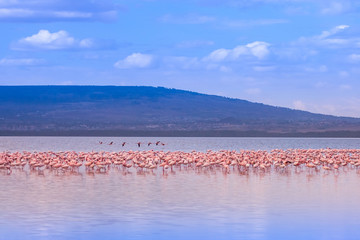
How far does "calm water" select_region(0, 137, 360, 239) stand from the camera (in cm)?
1506

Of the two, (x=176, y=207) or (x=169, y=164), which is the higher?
(x=169, y=164)

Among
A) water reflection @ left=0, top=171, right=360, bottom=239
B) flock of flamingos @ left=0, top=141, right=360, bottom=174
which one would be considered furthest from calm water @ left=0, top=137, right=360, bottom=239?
flock of flamingos @ left=0, top=141, right=360, bottom=174

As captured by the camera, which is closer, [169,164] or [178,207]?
[178,207]

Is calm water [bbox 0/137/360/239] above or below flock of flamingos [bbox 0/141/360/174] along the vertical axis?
below

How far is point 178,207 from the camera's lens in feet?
62.4

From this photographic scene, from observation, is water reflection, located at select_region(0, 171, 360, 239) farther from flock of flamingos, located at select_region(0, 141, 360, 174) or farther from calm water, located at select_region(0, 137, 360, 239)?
flock of flamingos, located at select_region(0, 141, 360, 174)

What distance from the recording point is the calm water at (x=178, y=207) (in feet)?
49.4

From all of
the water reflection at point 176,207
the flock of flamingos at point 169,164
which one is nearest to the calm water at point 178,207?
the water reflection at point 176,207

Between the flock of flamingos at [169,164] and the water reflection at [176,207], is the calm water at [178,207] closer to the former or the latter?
the water reflection at [176,207]

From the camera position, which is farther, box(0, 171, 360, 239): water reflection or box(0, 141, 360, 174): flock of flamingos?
box(0, 141, 360, 174): flock of flamingos

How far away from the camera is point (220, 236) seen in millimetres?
14562

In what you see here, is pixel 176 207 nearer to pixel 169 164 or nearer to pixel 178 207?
pixel 178 207

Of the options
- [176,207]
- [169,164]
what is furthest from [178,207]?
[169,164]

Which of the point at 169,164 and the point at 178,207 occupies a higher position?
the point at 169,164
